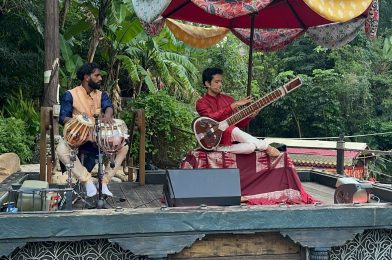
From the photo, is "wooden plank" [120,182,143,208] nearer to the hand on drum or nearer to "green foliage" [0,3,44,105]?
the hand on drum

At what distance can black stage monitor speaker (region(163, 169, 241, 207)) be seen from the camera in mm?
4000

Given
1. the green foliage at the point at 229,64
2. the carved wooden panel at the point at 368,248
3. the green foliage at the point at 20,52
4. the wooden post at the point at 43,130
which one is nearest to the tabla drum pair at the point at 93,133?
the wooden post at the point at 43,130

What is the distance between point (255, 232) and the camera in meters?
3.86

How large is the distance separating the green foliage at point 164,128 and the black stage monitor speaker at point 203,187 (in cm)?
546

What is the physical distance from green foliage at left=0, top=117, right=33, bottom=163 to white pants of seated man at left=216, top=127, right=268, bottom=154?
4.81 m

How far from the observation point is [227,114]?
5.11 m

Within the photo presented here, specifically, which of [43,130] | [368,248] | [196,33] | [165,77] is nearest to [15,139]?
[196,33]

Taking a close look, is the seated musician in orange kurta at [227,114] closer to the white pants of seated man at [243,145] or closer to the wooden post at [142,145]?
the white pants of seated man at [243,145]

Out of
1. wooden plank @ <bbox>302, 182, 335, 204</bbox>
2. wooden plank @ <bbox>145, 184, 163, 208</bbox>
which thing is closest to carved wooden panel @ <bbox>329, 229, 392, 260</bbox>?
wooden plank @ <bbox>302, 182, 335, 204</bbox>

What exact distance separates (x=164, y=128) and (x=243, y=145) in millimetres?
4696

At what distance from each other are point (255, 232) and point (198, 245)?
1.49 feet

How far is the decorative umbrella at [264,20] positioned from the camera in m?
4.07

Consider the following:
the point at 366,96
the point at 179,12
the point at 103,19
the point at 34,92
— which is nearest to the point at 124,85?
the point at 34,92

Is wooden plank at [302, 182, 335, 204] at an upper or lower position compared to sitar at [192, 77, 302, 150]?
lower
